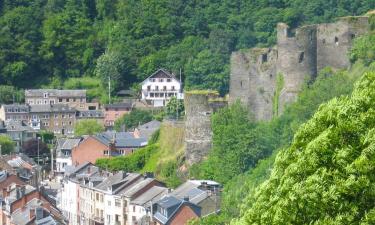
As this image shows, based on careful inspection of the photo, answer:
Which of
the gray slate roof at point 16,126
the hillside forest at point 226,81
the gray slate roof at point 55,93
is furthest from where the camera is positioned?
the gray slate roof at point 55,93

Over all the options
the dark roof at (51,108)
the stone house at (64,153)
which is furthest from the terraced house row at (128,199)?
the dark roof at (51,108)

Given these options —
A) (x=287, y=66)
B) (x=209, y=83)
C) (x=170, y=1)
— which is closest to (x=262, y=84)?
(x=287, y=66)

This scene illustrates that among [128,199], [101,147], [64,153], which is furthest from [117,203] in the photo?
[64,153]

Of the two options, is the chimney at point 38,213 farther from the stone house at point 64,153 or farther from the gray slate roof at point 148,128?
the stone house at point 64,153

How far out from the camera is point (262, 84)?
64.9 m

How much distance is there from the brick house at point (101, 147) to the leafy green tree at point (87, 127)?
34.7 feet

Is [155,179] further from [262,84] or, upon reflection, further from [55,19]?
[55,19]

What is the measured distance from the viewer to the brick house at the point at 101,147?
79375mm

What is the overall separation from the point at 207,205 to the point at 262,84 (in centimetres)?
1352

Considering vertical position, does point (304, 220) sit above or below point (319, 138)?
below

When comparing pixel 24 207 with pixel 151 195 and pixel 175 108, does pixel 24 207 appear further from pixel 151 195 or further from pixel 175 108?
pixel 175 108

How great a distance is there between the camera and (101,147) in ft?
261

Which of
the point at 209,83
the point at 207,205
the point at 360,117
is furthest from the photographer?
the point at 209,83

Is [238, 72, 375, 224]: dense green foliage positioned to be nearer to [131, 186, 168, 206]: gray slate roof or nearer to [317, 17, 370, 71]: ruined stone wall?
[131, 186, 168, 206]: gray slate roof
